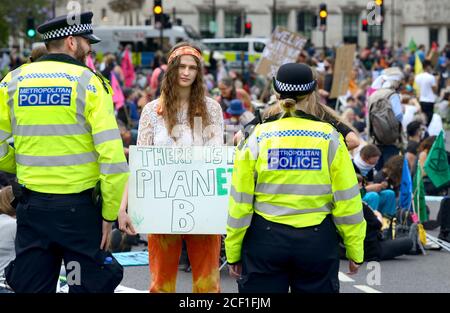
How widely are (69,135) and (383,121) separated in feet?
31.4

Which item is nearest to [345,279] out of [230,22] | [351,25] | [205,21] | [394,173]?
[394,173]

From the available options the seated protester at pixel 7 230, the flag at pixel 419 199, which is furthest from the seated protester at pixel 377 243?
the seated protester at pixel 7 230

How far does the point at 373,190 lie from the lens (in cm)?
1280

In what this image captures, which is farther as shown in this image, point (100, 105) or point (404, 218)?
point (404, 218)

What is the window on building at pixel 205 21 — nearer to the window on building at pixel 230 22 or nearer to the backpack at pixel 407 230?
the window on building at pixel 230 22

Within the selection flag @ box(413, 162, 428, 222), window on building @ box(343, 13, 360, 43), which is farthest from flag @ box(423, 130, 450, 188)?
window on building @ box(343, 13, 360, 43)

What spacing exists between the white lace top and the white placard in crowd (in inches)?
2.2

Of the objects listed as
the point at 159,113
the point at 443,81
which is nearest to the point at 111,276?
the point at 159,113

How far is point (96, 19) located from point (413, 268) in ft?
221

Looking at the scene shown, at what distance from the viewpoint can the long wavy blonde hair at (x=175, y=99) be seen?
7.70 m

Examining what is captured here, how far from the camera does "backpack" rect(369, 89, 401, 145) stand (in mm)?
15430

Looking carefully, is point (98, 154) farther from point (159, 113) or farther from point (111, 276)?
point (159, 113)

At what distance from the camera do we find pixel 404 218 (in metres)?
12.5

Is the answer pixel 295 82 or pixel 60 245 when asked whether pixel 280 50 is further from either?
pixel 60 245
